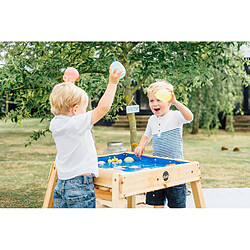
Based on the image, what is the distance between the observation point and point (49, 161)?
22.5 ft

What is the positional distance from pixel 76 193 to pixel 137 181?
0.36m

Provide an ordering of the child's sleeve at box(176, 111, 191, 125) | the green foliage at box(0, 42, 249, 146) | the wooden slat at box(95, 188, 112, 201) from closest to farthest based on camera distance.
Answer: the wooden slat at box(95, 188, 112, 201) < the child's sleeve at box(176, 111, 191, 125) < the green foliage at box(0, 42, 249, 146)

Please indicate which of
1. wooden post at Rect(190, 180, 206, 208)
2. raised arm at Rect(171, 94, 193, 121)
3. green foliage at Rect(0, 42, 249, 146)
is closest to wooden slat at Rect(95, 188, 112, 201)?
wooden post at Rect(190, 180, 206, 208)

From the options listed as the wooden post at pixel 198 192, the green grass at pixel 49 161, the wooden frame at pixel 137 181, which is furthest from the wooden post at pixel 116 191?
the green grass at pixel 49 161

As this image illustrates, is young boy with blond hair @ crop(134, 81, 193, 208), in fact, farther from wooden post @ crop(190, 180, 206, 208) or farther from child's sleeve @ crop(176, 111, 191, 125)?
wooden post @ crop(190, 180, 206, 208)

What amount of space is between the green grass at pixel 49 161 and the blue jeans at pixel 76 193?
1729 millimetres

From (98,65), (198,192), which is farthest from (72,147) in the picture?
(98,65)

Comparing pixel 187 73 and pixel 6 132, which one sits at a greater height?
pixel 187 73

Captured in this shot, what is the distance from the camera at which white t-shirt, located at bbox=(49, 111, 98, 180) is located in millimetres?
1919

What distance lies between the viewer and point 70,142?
1948 millimetres

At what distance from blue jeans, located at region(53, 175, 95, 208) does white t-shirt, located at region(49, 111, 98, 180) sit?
4cm
